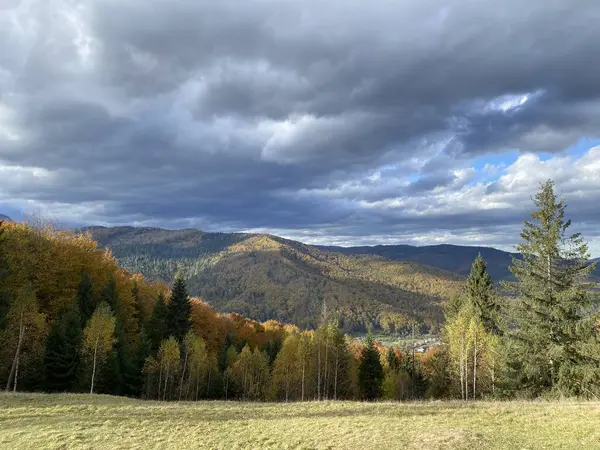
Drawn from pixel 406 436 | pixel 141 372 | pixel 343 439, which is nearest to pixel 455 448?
pixel 406 436

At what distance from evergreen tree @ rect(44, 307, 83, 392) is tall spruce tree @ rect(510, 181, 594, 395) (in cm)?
4175

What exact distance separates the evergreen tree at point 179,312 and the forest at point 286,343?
0.48 ft

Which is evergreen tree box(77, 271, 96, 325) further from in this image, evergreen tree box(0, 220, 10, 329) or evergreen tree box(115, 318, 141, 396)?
evergreen tree box(0, 220, 10, 329)

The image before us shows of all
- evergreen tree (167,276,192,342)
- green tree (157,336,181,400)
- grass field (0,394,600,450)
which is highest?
evergreen tree (167,276,192,342)

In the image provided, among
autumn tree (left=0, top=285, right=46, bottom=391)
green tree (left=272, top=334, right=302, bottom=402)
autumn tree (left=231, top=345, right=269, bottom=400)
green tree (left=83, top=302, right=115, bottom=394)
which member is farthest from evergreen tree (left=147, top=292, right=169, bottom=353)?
green tree (left=272, top=334, right=302, bottom=402)

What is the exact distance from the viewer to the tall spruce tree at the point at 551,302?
29.4 m

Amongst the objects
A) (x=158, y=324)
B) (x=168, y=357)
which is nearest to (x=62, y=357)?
(x=168, y=357)

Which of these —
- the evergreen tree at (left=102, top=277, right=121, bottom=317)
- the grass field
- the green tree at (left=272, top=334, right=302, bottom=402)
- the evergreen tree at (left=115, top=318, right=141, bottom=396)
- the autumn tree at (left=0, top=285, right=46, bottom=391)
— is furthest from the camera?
the green tree at (left=272, top=334, right=302, bottom=402)

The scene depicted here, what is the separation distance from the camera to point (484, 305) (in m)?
53.4

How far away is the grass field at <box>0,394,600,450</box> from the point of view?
1606 centimetres

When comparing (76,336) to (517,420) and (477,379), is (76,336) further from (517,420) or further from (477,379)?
(477,379)

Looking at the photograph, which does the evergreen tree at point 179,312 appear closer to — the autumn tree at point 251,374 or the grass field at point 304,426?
the autumn tree at point 251,374

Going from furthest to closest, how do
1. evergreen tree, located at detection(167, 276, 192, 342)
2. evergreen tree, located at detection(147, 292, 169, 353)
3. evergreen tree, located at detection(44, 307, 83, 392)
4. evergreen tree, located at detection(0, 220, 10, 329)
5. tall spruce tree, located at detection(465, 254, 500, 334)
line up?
evergreen tree, located at detection(167, 276, 192, 342), evergreen tree, located at detection(147, 292, 169, 353), tall spruce tree, located at detection(465, 254, 500, 334), evergreen tree, located at detection(44, 307, 83, 392), evergreen tree, located at detection(0, 220, 10, 329)

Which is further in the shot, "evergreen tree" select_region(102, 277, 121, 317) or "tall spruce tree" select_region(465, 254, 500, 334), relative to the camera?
"evergreen tree" select_region(102, 277, 121, 317)
